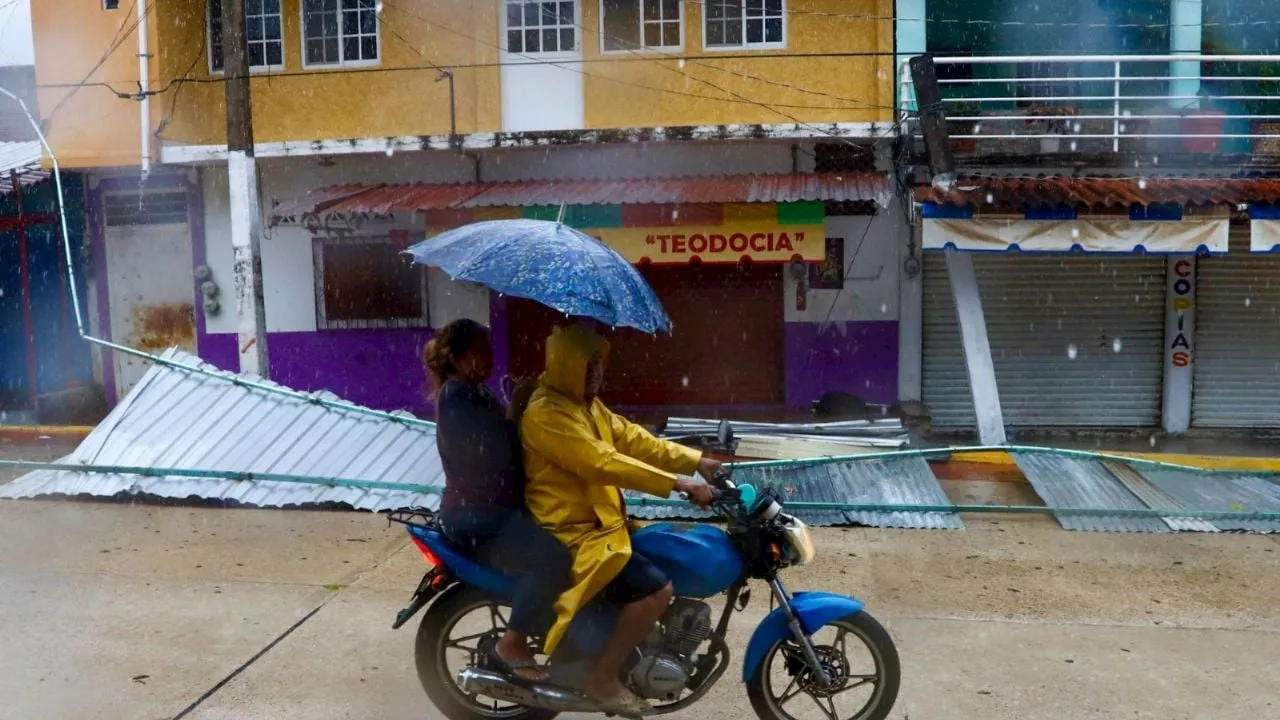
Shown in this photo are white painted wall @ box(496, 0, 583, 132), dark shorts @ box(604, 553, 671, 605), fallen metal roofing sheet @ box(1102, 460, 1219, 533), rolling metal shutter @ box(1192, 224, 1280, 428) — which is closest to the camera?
dark shorts @ box(604, 553, 671, 605)

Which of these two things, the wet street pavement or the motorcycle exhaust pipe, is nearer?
the motorcycle exhaust pipe

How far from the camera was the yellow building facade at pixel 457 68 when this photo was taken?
38.3ft

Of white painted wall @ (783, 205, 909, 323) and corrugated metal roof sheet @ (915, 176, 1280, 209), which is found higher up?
corrugated metal roof sheet @ (915, 176, 1280, 209)

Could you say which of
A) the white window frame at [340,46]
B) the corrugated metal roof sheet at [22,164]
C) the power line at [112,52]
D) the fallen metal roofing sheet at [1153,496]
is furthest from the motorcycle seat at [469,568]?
the corrugated metal roof sheet at [22,164]

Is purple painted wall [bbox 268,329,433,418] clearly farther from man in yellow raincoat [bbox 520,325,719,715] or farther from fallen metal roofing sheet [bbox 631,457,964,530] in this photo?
man in yellow raincoat [bbox 520,325,719,715]

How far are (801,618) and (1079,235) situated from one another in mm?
7153

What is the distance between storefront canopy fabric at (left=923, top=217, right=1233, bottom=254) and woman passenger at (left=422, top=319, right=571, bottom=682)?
6.79m

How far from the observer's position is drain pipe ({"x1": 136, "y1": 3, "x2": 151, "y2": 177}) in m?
12.3

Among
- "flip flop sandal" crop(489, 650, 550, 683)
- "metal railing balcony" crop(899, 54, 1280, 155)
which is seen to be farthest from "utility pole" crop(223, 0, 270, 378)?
"flip flop sandal" crop(489, 650, 550, 683)

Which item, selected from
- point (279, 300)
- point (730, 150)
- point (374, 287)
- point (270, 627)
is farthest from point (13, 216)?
point (270, 627)

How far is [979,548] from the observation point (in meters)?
7.01

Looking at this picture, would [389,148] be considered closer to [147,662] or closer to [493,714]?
[147,662]

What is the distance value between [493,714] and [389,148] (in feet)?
29.1

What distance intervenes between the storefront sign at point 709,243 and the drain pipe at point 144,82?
5.28 metres
